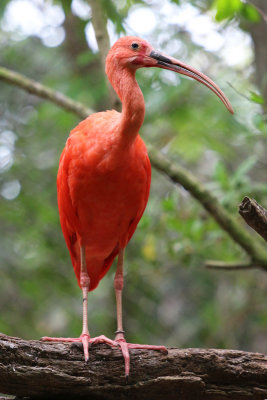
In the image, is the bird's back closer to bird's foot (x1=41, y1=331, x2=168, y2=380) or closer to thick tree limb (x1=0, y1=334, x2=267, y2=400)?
bird's foot (x1=41, y1=331, x2=168, y2=380)

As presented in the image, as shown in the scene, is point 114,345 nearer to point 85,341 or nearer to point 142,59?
point 85,341

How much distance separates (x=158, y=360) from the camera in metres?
3.72

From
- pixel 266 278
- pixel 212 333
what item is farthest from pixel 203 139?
pixel 212 333

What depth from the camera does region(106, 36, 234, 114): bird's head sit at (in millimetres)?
4152

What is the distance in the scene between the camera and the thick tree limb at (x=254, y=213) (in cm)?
305

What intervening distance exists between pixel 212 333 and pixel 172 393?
594cm

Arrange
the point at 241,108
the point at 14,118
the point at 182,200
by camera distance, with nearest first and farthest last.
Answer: the point at 241,108, the point at 182,200, the point at 14,118

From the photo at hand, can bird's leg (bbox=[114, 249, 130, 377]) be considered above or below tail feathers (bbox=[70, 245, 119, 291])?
above

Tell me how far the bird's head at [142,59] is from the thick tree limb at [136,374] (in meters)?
1.98

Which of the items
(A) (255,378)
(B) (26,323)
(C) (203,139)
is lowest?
(B) (26,323)

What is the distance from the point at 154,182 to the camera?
1084 cm

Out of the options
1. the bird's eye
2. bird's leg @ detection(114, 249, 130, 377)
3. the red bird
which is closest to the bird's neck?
the red bird

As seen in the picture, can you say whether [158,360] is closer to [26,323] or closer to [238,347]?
[26,323]

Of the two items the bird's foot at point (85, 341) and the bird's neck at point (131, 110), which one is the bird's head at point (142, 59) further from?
the bird's foot at point (85, 341)
